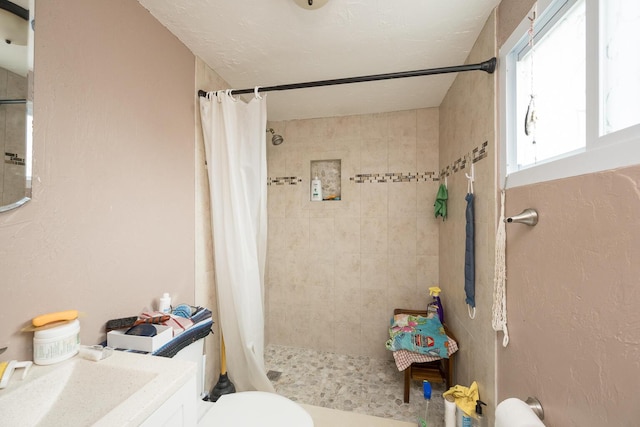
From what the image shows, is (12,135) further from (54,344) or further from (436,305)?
(436,305)

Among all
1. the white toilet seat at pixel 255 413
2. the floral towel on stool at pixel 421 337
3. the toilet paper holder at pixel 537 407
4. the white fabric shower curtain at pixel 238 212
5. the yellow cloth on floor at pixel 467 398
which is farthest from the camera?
the floral towel on stool at pixel 421 337

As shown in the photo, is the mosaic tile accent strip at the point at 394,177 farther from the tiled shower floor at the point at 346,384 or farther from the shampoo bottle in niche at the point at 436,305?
the tiled shower floor at the point at 346,384

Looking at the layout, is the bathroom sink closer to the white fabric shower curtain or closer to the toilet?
the toilet

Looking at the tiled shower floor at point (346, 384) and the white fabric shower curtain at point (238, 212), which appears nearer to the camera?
the white fabric shower curtain at point (238, 212)

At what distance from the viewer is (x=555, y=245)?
0.75 metres

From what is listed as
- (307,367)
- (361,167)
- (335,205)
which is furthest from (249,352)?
(361,167)

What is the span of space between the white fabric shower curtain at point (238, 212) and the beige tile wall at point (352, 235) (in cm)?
86

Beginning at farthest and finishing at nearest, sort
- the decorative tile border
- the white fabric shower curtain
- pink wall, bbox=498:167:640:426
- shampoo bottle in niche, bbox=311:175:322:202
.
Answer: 1. shampoo bottle in niche, bbox=311:175:322:202
2. the decorative tile border
3. the white fabric shower curtain
4. pink wall, bbox=498:167:640:426

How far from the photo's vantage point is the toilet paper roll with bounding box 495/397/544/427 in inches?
28.0

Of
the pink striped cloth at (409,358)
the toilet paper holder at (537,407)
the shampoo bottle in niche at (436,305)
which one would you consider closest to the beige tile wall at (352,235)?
the shampoo bottle in niche at (436,305)

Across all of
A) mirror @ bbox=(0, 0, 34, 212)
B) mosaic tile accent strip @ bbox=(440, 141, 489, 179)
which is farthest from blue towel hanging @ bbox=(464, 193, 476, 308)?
mirror @ bbox=(0, 0, 34, 212)

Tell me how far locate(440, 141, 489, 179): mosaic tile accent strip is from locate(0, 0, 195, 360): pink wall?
1.62m

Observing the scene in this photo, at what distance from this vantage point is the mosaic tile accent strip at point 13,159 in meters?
0.67

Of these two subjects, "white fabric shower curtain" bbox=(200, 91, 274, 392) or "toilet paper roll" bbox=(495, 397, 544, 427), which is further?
"white fabric shower curtain" bbox=(200, 91, 274, 392)
